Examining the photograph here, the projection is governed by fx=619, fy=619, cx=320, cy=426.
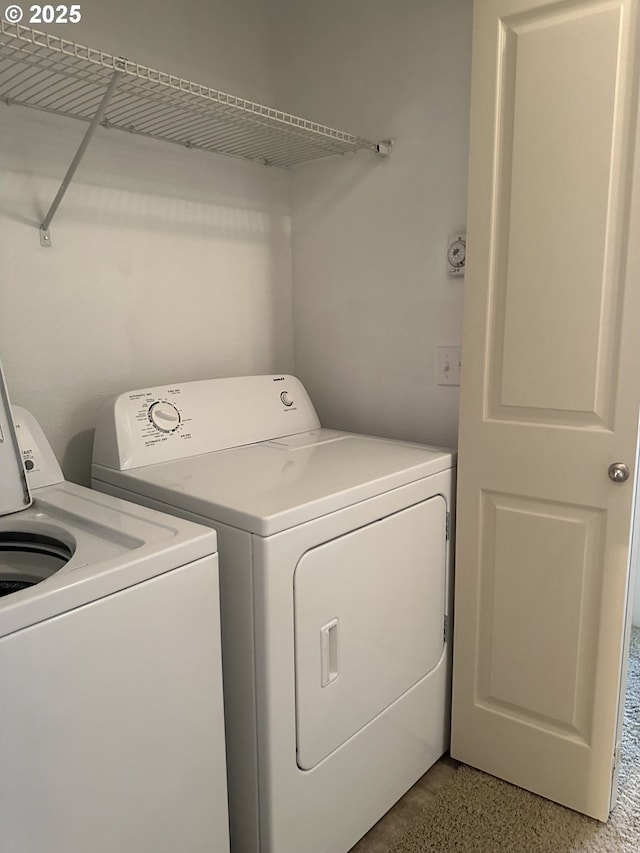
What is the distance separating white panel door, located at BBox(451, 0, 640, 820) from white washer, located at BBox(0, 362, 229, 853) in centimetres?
88

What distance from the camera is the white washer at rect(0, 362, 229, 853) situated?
946 mm

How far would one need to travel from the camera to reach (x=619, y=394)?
149 centimetres

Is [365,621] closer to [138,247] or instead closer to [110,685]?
[110,685]

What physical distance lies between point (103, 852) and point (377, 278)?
1.77m

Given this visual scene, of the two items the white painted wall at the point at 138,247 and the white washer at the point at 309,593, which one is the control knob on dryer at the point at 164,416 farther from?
the white painted wall at the point at 138,247

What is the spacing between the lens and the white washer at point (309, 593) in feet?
4.36

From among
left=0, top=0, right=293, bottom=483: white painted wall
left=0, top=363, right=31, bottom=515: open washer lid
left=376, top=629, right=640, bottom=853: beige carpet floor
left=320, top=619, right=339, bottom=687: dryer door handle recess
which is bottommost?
left=376, top=629, right=640, bottom=853: beige carpet floor

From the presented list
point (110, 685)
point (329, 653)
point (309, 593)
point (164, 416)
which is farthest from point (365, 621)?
point (164, 416)

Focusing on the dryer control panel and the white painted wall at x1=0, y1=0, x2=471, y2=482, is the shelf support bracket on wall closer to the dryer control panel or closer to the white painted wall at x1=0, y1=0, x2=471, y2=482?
the white painted wall at x1=0, y1=0, x2=471, y2=482

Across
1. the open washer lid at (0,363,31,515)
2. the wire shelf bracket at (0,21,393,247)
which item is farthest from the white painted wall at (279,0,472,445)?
the open washer lid at (0,363,31,515)

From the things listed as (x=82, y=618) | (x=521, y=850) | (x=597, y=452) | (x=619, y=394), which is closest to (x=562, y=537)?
(x=597, y=452)

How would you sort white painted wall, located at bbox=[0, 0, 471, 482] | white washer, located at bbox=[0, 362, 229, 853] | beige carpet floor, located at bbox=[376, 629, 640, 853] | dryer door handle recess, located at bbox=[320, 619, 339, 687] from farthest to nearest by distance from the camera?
white painted wall, located at bbox=[0, 0, 471, 482], beige carpet floor, located at bbox=[376, 629, 640, 853], dryer door handle recess, located at bbox=[320, 619, 339, 687], white washer, located at bbox=[0, 362, 229, 853]

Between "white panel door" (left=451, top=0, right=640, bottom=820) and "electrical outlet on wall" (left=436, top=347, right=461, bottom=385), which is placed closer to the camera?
"white panel door" (left=451, top=0, right=640, bottom=820)

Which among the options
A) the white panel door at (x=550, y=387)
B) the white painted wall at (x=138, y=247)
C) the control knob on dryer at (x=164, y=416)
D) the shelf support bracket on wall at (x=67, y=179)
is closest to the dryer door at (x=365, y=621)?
the white panel door at (x=550, y=387)
